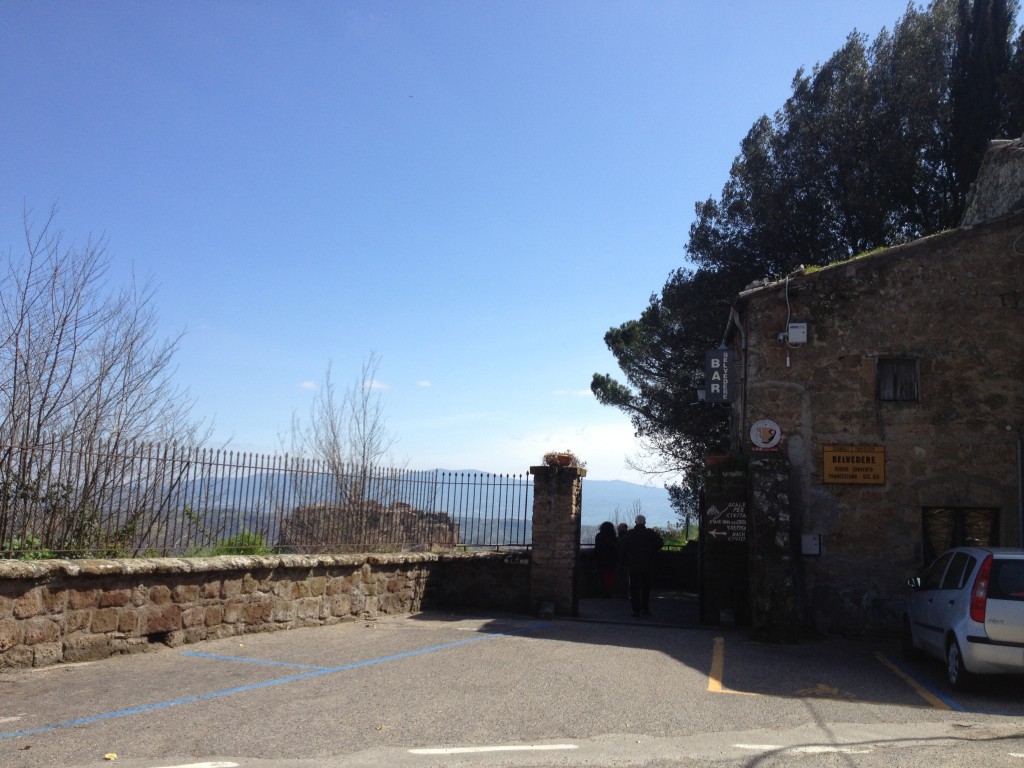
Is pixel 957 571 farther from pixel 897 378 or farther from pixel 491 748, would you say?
pixel 491 748

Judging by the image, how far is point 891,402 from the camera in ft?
44.3

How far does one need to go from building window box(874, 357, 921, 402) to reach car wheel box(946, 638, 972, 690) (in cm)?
553

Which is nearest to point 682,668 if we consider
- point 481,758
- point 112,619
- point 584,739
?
point 584,739

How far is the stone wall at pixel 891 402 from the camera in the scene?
43.2 feet

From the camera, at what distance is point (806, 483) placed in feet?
44.3

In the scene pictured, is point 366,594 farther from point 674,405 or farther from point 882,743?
point 674,405

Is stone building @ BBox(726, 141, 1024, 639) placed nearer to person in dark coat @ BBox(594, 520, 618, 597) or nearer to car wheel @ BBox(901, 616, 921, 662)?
car wheel @ BBox(901, 616, 921, 662)

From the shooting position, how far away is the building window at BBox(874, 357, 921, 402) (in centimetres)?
1354

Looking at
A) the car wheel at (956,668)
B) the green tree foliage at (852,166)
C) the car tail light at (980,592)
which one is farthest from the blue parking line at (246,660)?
the green tree foliage at (852,166)

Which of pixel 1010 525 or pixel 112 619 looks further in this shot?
pixel 1010 525

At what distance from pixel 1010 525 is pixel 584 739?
9827 millimetres

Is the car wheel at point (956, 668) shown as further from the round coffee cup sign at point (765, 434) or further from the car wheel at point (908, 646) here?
the round coffee cup sign at point (765, 434)

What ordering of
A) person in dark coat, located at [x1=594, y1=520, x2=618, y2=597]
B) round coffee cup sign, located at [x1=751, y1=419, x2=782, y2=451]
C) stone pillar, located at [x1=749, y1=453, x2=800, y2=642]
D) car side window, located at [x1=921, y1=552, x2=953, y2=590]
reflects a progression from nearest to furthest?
car side window, located at [x1=921, y1=552, x2=953, y2=590]
stone pillar, located at [x1=749, y1=453, x2=800, y2=642]
round coffee cup sign, located at [x1=751, y1=419, x2=782, y2=451]
person in dark coat, located at [x1=594, y1=520, x2=618, y2=597]

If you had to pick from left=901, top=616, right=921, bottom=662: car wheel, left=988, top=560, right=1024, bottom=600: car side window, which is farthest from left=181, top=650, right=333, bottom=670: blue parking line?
left=901, top=616, right=921, bottom=662: car wheel
